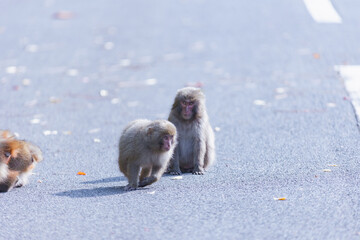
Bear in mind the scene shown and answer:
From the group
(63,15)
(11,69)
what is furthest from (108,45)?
(63,15)

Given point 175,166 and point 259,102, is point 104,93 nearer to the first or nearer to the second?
point 259,102

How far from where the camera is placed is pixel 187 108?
8227 millimetres

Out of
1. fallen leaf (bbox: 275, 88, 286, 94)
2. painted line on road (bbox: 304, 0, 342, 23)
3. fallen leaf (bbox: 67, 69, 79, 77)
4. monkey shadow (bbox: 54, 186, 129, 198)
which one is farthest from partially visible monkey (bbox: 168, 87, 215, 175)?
painted line on road (bbox: 304, 0, 342, 23)

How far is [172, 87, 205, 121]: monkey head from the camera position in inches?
324

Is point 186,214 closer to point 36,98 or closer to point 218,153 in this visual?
point 218,153

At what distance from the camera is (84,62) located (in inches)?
556

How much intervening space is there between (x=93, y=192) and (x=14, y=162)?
2.90 ft

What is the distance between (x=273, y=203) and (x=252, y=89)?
5.46 meters

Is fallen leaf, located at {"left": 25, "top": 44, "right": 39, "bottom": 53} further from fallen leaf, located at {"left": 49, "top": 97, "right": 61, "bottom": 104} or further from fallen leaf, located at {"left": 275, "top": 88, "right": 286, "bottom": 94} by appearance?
fallen leaf, located at {"left": 275, "top": 88, "right": 286, "bottom": 94}

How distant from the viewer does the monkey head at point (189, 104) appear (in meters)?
8.22

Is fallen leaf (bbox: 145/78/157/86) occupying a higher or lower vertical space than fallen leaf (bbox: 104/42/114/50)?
higher

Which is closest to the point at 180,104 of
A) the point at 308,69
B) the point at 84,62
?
the point at 308,69

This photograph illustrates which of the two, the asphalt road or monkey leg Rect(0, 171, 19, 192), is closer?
the asphalt road

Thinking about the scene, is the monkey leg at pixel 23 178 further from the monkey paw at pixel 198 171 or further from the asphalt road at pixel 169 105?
the monkey paw at pixel 198 171
